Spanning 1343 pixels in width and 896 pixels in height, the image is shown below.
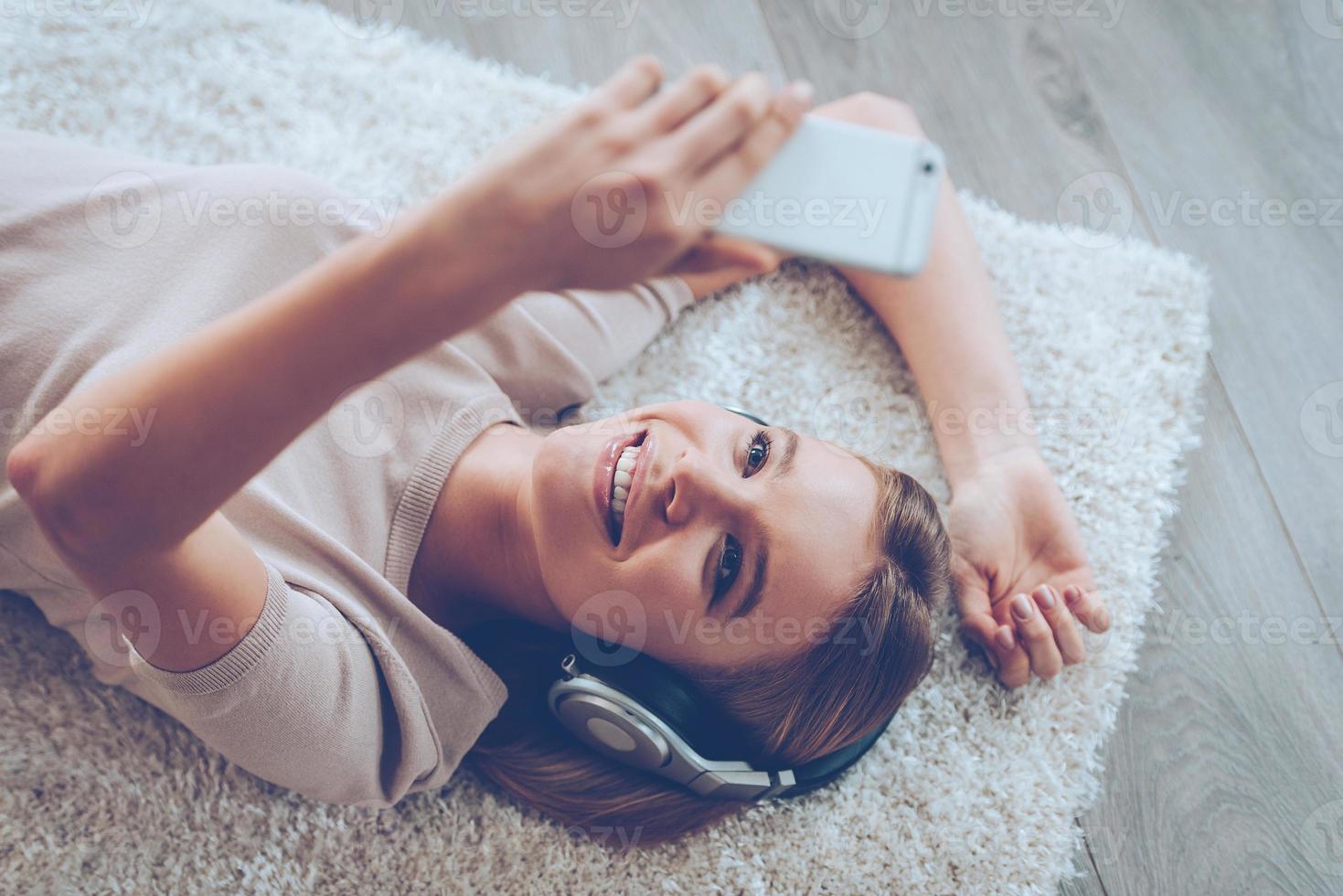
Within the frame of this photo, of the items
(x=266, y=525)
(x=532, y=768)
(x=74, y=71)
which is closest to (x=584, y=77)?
(x=74, y=71)

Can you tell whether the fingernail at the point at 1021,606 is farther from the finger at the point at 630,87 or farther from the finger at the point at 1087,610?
the finger at the point at 630,87

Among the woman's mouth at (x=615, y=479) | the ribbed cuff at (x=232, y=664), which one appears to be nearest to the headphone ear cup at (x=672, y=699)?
the woman's mouth at (x=615, y=479)

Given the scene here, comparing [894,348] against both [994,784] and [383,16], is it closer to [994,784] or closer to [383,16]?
[994,784]

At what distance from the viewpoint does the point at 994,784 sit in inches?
37.4

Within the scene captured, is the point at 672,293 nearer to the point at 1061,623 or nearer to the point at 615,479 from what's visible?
the point at 615,479

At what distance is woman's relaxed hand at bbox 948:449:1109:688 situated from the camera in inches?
37.9

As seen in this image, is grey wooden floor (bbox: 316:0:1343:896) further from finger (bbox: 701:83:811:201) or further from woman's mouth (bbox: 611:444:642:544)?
finger (bbox: 701:83:811:201)

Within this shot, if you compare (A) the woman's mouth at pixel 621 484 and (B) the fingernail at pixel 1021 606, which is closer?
(A) the woman's mouth at pixel 621 484

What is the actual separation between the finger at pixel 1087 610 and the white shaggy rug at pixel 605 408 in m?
0.06

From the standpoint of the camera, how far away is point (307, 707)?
0.70 m

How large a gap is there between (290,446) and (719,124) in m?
0.43

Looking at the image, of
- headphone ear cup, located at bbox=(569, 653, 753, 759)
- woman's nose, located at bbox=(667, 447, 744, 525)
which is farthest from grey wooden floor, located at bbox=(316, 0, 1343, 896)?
woman's nose, located at bbox=(667, 447, 744, 525)

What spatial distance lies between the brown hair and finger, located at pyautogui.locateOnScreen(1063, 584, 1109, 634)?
6.5 inches

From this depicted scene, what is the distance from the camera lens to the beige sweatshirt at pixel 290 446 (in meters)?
0.72
